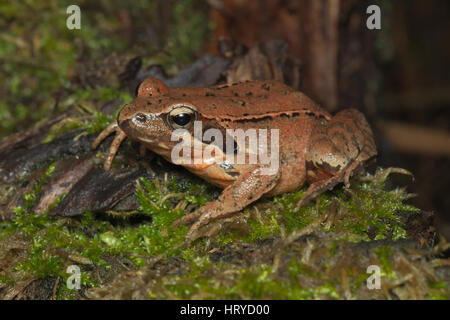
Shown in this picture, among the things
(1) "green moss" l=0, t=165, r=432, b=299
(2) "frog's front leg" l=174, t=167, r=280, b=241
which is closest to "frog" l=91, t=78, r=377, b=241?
(2) "frog's front leg" l=174, t=167, r=280, b=241

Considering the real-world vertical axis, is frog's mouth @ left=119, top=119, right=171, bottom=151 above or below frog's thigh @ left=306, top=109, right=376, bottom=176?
above

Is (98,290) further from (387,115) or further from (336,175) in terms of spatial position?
(387,115)

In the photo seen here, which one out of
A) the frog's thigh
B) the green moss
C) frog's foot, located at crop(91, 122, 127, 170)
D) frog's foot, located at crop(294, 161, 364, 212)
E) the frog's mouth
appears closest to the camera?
the green moss

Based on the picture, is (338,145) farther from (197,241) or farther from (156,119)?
(156,119)

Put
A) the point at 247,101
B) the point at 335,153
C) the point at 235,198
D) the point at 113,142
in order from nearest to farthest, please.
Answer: the point at 235,198 → the point at 335,153 → the point at 247,101 → the point at 113,142

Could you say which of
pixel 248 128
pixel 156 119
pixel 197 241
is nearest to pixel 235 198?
pixel 197 241

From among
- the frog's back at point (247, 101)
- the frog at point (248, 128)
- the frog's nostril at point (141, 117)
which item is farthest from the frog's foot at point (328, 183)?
the frog's nostril at point (141, 117)

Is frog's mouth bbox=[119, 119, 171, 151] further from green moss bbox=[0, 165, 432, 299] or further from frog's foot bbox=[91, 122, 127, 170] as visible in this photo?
frog's foot bbox=[91, 122, 127, 170]
